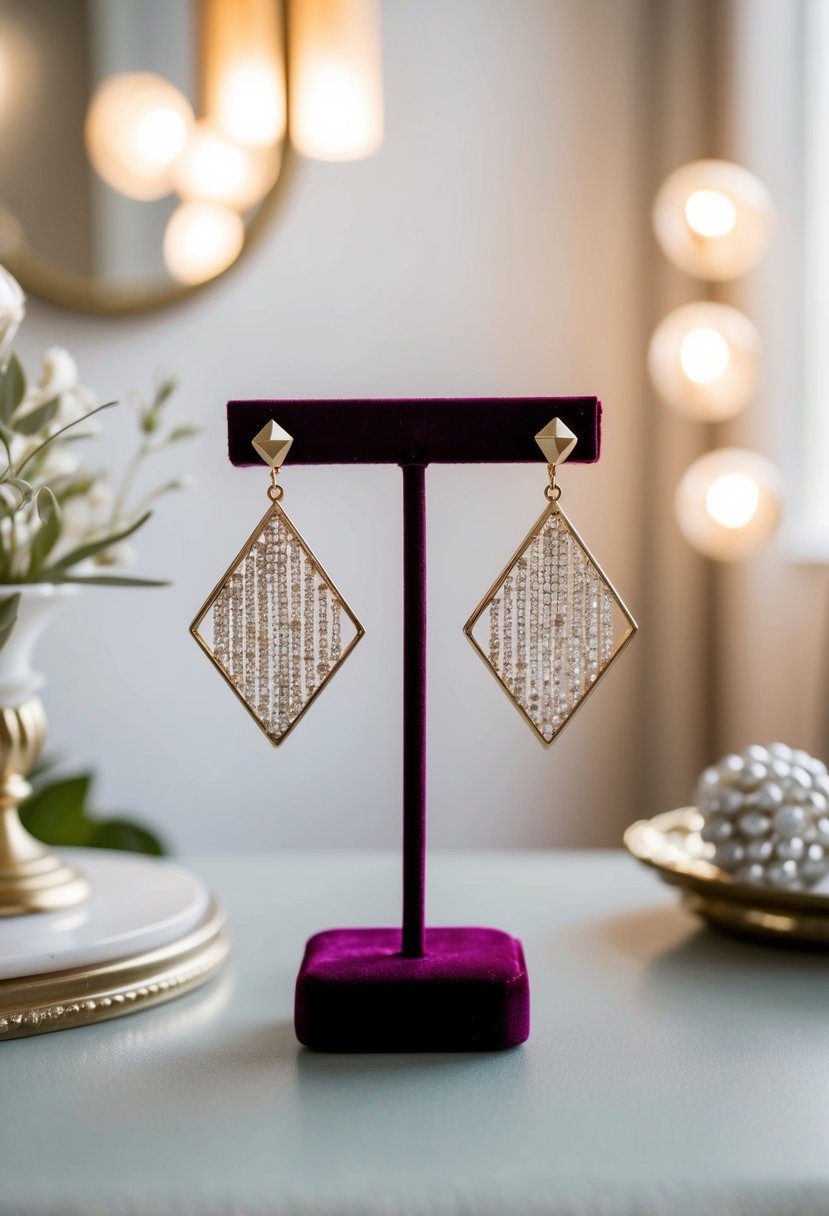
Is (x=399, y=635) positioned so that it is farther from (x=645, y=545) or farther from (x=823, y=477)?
(x=823, y=477)

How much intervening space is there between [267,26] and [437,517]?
0.70 m

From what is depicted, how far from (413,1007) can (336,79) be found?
4.52ft

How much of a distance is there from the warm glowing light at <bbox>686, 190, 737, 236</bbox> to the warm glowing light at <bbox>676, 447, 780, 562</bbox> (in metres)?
0.28

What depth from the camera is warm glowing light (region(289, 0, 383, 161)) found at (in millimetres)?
1575

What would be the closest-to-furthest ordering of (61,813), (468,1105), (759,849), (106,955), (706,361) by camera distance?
1. (468,1105)
2. (106,955)
3. (759,849)
4. (61,813)
5. (706,361)

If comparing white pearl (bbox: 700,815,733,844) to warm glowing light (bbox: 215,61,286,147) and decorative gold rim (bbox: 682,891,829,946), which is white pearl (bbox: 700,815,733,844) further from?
warm glowing light (bbox: 215,61,286,147)

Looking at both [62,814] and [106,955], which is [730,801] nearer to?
[106,955]

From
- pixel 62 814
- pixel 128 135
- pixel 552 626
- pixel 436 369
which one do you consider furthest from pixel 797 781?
pixel 128 135

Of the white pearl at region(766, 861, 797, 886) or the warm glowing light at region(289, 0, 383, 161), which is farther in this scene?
the warm glowing light at region(289, 0, 383, 161)

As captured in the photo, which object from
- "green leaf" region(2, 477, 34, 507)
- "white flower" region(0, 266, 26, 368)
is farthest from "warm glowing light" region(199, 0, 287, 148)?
"green leaf" region(2, 477, 34, 507)

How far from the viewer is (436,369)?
5.40 feet

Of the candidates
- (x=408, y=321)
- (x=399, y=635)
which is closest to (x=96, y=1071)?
(x=399, y=635)

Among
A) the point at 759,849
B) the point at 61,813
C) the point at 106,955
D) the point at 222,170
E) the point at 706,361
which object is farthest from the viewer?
the point at 222,170

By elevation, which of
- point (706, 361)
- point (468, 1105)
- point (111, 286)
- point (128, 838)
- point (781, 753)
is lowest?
point (128, 838)
